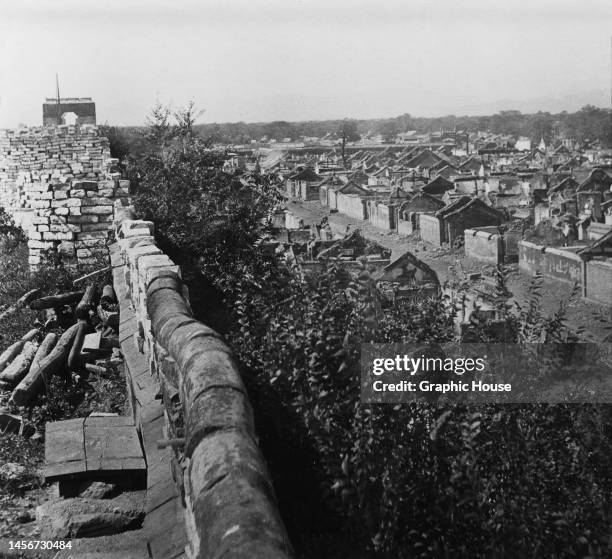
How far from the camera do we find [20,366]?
6.44m

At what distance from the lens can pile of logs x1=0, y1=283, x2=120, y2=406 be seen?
620 centimetres

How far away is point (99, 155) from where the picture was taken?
1908 centimetres

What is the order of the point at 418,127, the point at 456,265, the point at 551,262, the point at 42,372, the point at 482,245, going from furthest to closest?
the point at 418,127 → the point at 482,245 → the point at 551,262 → the point at 456,265 → the point at 42,372

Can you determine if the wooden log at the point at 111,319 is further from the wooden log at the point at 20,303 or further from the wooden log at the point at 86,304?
the wooden log at the point at 20,303

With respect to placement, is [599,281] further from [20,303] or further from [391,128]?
[391,128]

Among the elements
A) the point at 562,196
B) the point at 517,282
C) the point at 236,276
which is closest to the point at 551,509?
the point at 236,276

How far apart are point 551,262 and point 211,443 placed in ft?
27.5

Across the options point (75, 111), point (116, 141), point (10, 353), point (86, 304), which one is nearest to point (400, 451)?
point (10, 353)

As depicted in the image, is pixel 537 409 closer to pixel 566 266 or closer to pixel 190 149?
pixel 566 266

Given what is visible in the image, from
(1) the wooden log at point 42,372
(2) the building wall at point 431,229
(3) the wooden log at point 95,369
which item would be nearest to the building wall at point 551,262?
→ (2) the building wall at point 431,229

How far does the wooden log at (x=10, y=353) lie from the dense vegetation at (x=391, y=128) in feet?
17.9

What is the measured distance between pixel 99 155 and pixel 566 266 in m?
12.6

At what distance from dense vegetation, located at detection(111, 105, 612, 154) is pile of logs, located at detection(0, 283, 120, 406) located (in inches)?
183

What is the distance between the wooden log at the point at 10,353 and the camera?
6.68m
